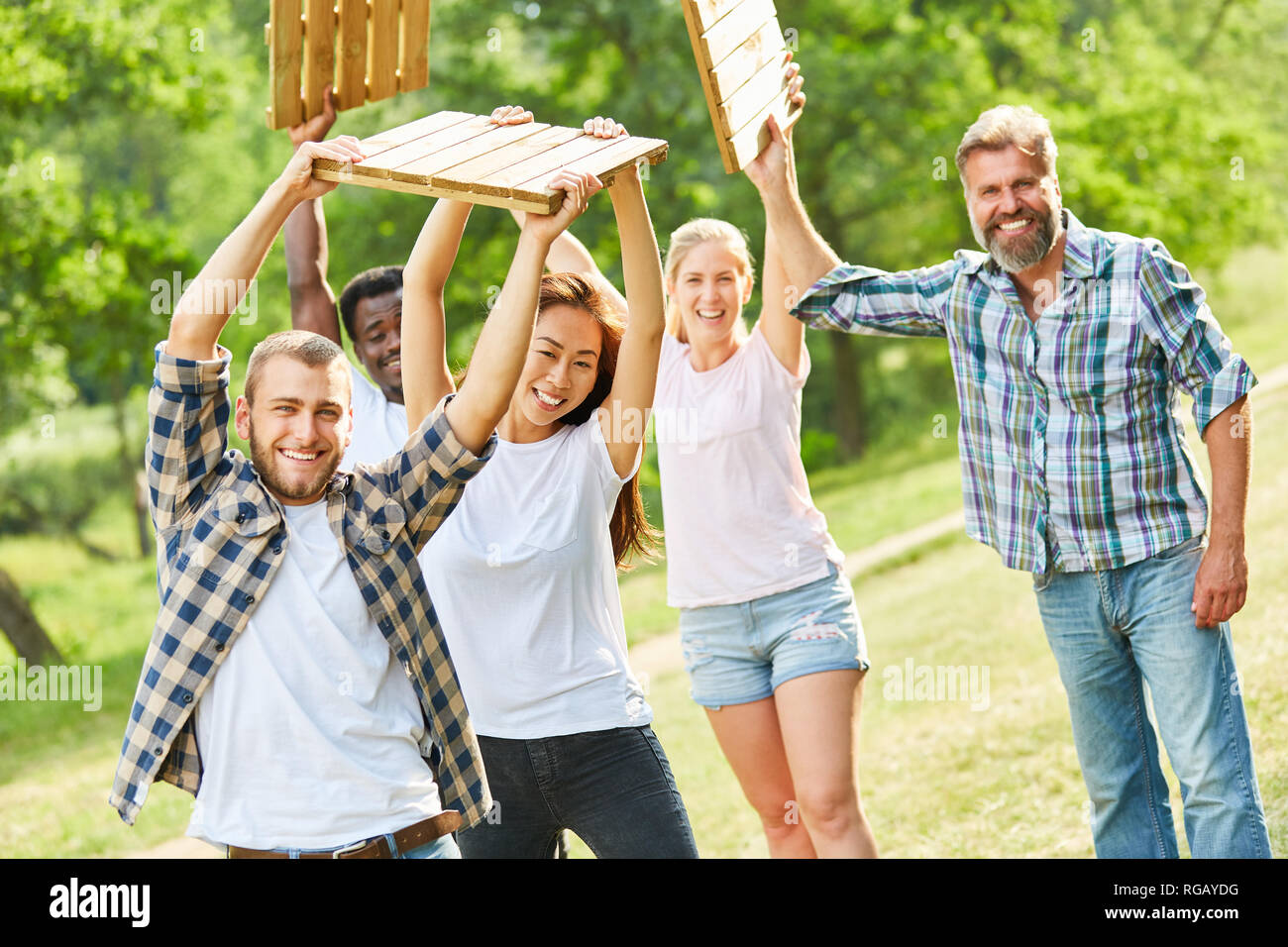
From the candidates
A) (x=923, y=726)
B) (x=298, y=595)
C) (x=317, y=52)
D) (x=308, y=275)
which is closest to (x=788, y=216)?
(x=317, y=52)

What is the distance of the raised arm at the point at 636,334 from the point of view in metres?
3.73

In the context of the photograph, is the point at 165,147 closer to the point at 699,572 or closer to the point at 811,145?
the point at 811,145

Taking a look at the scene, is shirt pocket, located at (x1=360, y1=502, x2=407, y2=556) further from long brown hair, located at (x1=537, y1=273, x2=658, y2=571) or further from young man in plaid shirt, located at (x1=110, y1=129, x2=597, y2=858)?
long brown hair, located at (x1=537, y1=273, x2=658, y2=571)

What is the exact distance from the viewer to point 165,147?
34.6 metres

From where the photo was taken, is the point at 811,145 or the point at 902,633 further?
the point at 811,145

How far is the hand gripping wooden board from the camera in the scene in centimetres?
319

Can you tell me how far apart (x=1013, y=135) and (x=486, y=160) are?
1.61m

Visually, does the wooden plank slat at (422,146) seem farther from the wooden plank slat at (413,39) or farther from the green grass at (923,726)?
the green grass at (923,726)

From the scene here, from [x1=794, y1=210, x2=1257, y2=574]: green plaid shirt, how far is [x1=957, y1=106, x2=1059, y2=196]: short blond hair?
0.82 feet

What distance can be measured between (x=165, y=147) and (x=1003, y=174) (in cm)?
3418

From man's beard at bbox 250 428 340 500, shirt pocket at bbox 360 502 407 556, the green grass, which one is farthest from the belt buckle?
the green grass

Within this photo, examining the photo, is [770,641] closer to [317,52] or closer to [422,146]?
[422,146]
